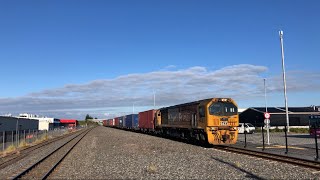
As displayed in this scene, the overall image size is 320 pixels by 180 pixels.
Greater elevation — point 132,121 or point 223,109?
point 223,109

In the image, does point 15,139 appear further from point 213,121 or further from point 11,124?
point 11,124

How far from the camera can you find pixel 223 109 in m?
24.8

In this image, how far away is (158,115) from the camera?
140ft

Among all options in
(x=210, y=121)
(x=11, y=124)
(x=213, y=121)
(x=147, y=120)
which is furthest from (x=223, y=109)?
(x=11, y=124)

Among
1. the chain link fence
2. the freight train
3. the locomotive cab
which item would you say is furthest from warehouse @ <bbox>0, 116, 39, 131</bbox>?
the locomotive cab

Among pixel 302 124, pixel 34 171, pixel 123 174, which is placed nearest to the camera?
pixel 123 174

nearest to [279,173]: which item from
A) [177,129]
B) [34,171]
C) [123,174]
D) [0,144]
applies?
[123,174]

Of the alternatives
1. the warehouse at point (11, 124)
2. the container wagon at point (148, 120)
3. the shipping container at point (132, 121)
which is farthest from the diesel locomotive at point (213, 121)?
the shipping container at point (132, 121)

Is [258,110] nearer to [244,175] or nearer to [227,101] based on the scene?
[227,101]

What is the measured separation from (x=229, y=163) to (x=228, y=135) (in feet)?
28.1

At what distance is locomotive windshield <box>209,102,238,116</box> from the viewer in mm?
24406

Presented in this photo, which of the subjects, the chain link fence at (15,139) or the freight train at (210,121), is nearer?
the freight train at (210,121)

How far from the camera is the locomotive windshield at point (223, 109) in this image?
2441 centimetres

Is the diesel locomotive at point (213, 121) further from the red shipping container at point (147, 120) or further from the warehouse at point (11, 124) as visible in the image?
the warehouse at point (11, 124)
